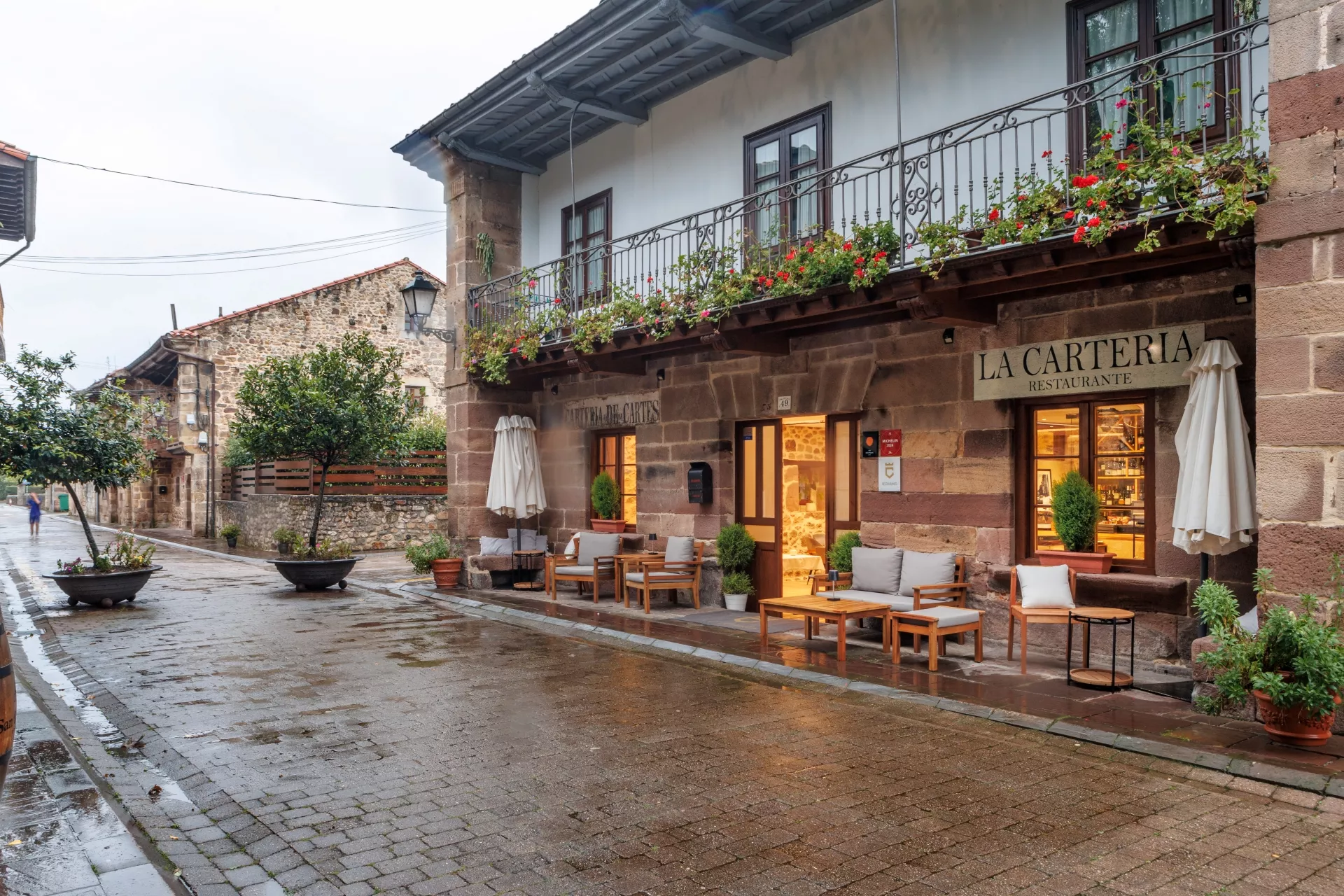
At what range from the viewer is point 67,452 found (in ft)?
40.1

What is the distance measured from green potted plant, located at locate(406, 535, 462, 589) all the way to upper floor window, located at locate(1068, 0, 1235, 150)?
10086 millimetres

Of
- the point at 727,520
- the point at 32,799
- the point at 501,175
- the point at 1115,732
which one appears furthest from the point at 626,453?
the point at 32,799

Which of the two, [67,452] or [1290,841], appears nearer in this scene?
[1290,841]

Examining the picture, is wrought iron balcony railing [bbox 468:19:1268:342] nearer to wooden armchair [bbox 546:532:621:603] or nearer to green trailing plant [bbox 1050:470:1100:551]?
green trailing plant [bbox 1050:470:1100:551]

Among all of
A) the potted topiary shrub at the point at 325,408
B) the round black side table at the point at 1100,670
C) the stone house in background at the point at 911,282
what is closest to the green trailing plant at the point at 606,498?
the stone house in background at the point at 911,282

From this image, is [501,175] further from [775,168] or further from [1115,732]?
[1115,732]

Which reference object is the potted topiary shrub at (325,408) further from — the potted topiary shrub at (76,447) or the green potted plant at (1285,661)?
the green potted plant at (1285,661)

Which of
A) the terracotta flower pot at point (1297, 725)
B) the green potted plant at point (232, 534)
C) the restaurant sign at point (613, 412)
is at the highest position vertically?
the restaurant sign at point (613, 412)

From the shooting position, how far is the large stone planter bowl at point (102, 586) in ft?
40.3

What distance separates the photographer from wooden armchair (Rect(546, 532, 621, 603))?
12.4 metres

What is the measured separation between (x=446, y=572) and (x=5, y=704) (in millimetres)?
10475

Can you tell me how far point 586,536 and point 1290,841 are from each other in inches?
383

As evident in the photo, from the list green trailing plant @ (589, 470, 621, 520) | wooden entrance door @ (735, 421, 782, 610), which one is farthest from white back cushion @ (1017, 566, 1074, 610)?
green trailing plant @ (589, 470, 621, 520)

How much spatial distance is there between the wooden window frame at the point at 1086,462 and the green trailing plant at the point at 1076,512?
27cm
